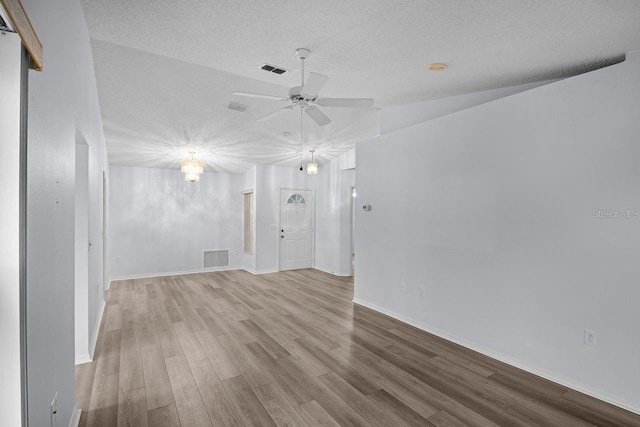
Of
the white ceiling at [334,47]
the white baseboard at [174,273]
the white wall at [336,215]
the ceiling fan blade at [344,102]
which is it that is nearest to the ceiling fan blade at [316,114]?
the ceiling fan blade at [344,102]

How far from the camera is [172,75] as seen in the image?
130 inches

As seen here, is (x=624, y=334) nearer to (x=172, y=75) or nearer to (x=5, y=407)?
(x=5, y=407)

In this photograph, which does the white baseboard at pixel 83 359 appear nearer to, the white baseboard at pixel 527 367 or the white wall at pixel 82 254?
the white wall at pixel 82 254

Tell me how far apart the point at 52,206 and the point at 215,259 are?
6729 millimetres

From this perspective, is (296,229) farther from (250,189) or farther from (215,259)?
(215,259)

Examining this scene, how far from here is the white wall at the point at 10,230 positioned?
3.33 feet

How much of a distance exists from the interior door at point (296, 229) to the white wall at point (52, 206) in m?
5.86

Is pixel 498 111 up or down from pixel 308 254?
up

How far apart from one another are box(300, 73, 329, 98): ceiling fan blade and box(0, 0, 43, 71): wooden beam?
68.7 inches

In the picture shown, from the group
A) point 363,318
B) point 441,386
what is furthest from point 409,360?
point 363,318

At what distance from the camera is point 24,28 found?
962 mm

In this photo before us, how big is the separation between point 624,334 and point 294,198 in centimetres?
662

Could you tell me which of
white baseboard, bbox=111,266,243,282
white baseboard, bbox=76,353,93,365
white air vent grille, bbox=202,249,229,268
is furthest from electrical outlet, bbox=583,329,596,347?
white air vent grille, bbox=202,249,229,268

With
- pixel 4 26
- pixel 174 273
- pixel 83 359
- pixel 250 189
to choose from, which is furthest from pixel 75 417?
pixel 250 189
